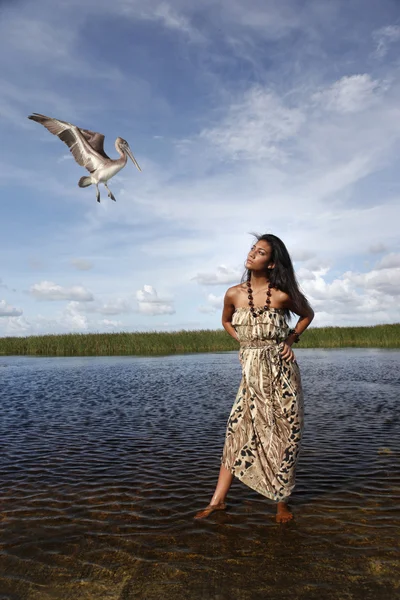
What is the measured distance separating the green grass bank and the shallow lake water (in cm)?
2547

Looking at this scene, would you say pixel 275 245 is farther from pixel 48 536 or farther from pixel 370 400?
pixel 370 400

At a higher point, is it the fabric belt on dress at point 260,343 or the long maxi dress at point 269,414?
the fabric belt on dress at point 260,343

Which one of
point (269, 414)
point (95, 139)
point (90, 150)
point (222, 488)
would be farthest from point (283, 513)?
A: point (95, 139)

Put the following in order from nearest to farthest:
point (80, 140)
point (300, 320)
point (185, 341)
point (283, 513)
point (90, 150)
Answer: point (283, 513), point (300, 320), point (90, 150), point (80, 140), point (185, 341)

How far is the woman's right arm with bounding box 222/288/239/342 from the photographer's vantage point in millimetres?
4656

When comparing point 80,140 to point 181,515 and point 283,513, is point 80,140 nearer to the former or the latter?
point 181,515

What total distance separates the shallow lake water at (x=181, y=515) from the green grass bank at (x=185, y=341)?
25.5 m

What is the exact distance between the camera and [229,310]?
4.74 m

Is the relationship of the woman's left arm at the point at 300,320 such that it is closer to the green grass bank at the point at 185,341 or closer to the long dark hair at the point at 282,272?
the long dark hair at the point at 282,272

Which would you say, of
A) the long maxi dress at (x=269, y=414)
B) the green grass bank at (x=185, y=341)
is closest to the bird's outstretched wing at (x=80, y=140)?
the long maxi dress at (x=269, y=414)

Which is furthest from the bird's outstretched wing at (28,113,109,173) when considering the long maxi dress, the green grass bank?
the green grass bank

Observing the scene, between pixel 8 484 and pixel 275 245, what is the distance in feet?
13.0

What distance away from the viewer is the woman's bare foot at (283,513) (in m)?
4.31

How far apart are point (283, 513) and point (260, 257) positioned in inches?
87.8
